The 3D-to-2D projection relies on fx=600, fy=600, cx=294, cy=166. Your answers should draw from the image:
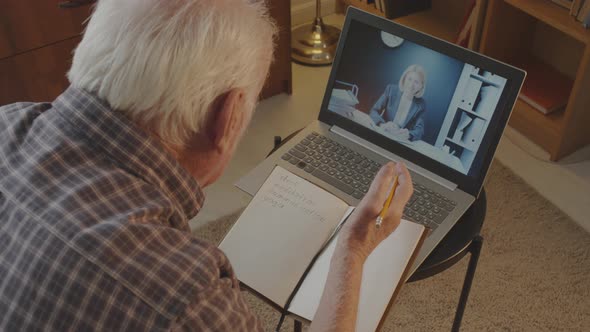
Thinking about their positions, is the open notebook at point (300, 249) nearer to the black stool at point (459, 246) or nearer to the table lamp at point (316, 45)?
the black stool at point (459, 246)

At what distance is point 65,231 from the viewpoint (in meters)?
0.67

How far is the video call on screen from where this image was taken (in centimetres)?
115

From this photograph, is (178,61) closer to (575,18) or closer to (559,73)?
(575,18)

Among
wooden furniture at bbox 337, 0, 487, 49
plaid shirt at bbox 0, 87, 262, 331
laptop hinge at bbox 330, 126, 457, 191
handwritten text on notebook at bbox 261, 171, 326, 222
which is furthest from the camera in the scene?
wooden furniture at bbox 337, 0, 487, 49

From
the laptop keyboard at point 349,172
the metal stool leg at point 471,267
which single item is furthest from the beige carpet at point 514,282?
the laptop keyboard at point 349,172

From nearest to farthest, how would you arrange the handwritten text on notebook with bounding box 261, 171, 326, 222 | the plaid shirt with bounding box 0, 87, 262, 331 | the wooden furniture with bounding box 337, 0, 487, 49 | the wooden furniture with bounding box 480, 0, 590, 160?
the plaid shirt with bounding box 0, 87, 262, 331, the handwritten text on notebook with bounding box 261, 171, 326, 222, the wooden furniture with bounding box 480, 0, 590, 160, the wooden furniture with bounding box 337, 0, 487, 49

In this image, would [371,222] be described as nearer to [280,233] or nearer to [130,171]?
[280,233]

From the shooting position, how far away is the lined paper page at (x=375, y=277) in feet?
3.16

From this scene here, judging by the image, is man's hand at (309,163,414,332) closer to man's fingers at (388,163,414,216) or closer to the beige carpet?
man's fingers at (388,163,414,216)

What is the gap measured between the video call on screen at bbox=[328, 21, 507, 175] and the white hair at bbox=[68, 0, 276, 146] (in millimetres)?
497

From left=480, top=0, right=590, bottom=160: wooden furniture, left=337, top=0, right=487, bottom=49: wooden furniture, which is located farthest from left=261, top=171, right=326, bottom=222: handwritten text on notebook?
left=337, top=0, right=487, bottom=49: wooden furniture

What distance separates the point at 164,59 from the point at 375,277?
1.65 ft

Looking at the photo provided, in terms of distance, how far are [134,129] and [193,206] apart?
15cm

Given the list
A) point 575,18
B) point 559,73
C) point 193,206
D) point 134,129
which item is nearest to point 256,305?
point 193,206
